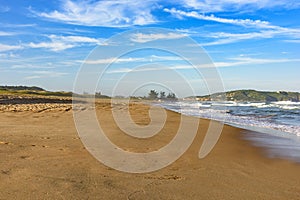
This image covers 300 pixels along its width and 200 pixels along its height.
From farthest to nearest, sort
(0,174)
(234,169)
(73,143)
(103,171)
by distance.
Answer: (73,143), (234,169), (103,171), (0,174)

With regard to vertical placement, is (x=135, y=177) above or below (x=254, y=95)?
below

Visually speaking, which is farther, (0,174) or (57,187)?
(0,174)

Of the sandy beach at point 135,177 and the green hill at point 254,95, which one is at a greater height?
the green hill at point 254,95

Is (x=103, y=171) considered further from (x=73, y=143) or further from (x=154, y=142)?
(x=154, y=142)

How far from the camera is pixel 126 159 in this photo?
23.2ft

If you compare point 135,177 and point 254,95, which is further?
point 254,95

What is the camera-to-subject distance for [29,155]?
22.9 ft

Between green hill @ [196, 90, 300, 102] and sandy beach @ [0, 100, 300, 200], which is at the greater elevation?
green hill @ [196, 90, 300, 102]

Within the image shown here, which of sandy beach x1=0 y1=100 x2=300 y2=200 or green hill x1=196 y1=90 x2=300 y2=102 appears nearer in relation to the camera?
sandy beach x1=0 y1=100 x2=300 y2=200

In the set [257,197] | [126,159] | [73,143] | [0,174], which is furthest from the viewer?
[73,143]

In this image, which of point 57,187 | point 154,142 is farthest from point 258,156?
point 57,187

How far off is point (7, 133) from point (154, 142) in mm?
4805

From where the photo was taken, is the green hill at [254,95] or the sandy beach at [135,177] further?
the green hill at [254,95]

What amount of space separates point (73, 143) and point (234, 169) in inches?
178
